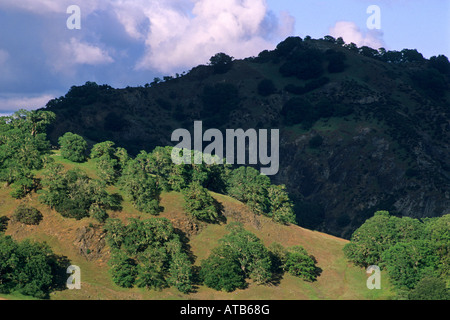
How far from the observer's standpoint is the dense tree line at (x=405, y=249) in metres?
96.4

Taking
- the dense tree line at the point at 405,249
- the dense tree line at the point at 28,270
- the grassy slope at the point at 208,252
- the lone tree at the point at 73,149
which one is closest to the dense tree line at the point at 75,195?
the grassy slope at the point at 208,252

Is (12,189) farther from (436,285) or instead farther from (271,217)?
(436,285)

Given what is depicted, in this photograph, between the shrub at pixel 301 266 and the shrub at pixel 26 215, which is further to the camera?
the shrub at pixel 301 266

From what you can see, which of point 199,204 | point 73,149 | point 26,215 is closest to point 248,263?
point 199,204

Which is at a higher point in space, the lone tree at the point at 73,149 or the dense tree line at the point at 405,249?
the lone tree at the point at 73,149

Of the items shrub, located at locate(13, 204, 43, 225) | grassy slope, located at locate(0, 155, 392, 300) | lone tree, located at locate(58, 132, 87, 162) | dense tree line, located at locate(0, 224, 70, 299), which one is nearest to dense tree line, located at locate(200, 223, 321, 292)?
grassy slope, located at locate(0, 155, 392, 300)

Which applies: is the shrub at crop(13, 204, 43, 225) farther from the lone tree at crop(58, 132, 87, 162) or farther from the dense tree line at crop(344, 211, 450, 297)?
the dense tree line at crop(344, 211, 450, 297)

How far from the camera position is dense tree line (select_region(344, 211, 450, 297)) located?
96.4 meters

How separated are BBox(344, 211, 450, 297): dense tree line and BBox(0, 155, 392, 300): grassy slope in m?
3.06

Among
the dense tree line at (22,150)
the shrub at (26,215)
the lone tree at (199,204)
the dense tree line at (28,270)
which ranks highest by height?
the dense tree line at (22,150)

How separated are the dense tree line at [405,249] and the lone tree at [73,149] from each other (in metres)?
53.3

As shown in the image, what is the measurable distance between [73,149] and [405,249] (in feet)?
209

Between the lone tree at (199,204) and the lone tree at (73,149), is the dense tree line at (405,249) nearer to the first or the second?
the lone tree at (199,204)

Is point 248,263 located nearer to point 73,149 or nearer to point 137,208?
point 137,208
